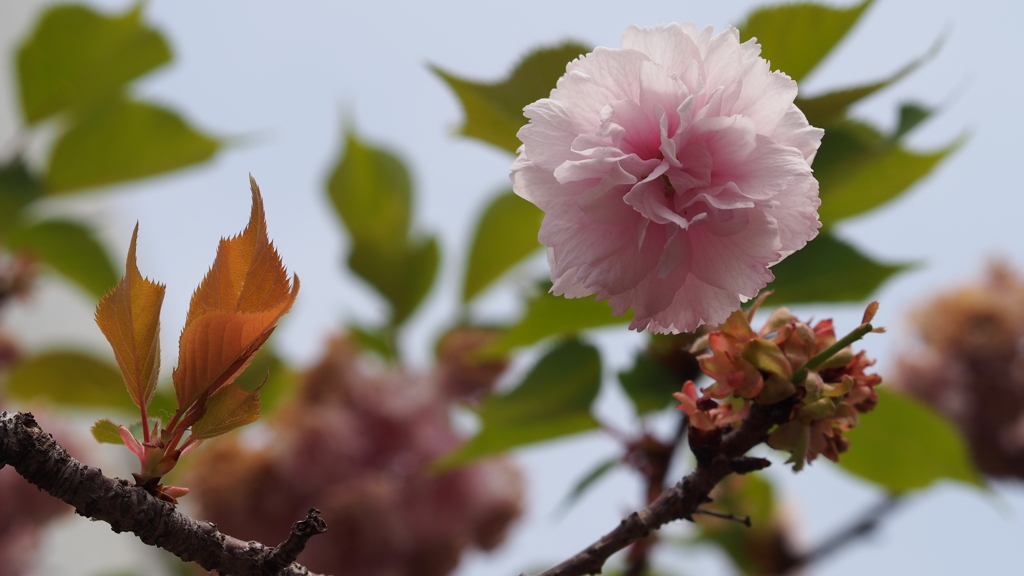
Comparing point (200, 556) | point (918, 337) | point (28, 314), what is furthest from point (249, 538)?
point (28, 314)

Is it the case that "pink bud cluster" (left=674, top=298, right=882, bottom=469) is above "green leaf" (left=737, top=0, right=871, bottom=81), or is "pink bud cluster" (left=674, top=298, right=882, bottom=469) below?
below

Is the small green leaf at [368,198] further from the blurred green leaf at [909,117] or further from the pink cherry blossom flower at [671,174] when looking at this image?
the pink cherry blossom flower at [671,174]

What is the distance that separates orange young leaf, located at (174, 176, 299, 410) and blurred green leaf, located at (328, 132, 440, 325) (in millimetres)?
640

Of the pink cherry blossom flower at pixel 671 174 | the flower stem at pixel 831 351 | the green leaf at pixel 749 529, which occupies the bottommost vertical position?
the flower stem at pixel 831 351

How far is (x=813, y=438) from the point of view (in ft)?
0.68

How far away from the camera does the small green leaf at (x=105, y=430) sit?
199 mm

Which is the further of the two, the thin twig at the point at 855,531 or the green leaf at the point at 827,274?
the thin twig at the point at 855,531

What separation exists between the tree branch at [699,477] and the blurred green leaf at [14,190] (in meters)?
0.74

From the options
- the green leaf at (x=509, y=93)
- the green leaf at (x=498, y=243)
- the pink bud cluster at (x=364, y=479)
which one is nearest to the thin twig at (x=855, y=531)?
the pink bud cluster at (x=364, y=479)

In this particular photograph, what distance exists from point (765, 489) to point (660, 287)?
797mm

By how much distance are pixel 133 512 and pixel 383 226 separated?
67 cm

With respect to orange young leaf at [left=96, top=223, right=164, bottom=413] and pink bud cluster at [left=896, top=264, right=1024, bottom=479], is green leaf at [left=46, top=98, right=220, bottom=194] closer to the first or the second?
orange young leaf at [left=96, top=223, right=164, bottom=413]

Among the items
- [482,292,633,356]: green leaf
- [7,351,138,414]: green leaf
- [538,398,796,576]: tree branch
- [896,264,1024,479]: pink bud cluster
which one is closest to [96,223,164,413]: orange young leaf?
[538,398,796,576]: tree branch

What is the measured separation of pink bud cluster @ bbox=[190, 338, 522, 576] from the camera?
64 cm
